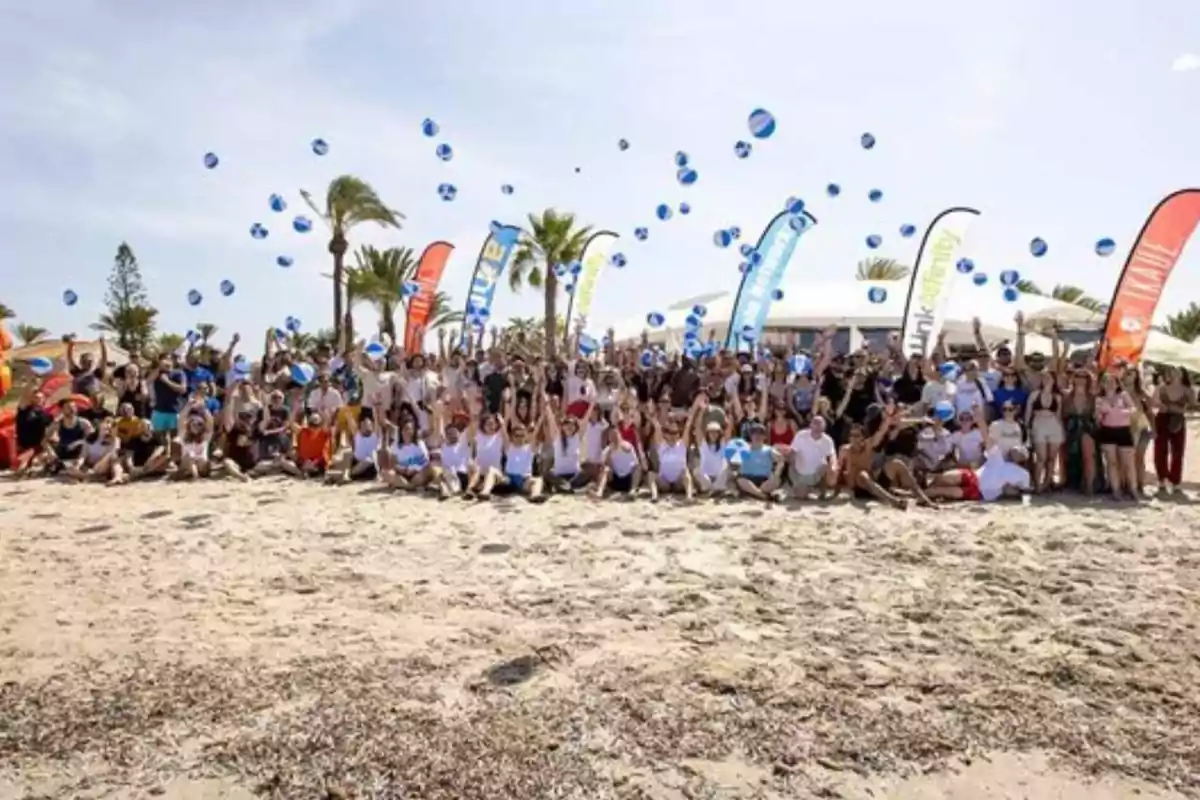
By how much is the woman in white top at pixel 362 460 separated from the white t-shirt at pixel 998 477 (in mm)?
5992

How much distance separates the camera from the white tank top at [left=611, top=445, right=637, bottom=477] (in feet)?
30.2

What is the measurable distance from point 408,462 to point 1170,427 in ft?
24.6

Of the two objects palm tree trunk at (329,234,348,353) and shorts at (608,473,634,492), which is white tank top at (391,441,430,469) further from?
palm tree trunk at (329,234,348,353)

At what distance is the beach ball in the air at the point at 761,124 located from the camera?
9672 millimetres

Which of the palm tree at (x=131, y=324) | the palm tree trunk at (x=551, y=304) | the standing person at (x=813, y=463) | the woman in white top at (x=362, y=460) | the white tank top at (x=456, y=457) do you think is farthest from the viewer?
the palm tree at (x=131, y=324)

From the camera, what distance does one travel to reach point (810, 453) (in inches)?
353

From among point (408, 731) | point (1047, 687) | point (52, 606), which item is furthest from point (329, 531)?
point (1047, 687)

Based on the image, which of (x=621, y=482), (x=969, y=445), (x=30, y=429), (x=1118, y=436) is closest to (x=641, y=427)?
(x=621, y=482)

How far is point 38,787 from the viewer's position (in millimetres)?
3217

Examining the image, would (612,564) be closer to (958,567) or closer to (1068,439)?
(958,567)

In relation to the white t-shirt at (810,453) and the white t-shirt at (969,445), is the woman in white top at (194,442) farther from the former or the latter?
the white t-shirt at (969,445)

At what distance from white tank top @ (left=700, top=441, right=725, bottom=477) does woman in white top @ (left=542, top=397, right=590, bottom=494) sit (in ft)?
3.80

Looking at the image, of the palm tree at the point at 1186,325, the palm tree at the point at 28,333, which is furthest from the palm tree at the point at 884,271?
the palm tree at the point at 28,333

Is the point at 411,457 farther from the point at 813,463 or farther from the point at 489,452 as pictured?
the point at 813,463
